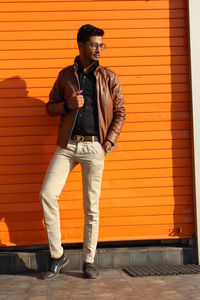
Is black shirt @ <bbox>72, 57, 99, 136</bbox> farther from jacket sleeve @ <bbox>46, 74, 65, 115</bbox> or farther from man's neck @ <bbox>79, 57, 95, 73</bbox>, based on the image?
jacket sleeve @ <bbox>46, 74, 65, 115</bbox>

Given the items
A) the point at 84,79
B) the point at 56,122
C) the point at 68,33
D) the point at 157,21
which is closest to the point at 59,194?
the point at 56,122

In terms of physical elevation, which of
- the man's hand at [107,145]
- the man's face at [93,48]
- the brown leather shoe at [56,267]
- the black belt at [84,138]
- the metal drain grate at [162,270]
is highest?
the man's face at [93,48]

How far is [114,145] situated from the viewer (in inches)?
219

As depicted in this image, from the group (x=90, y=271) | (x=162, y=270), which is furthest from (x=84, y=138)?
(x=162, y=270)

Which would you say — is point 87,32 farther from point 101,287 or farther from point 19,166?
point 101,287

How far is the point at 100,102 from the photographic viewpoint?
5539 millimetres

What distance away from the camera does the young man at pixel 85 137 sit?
216 inches

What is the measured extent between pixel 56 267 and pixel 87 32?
2.39 m

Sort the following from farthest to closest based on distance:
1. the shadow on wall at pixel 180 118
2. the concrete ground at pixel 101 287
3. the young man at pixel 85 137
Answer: the shadow on wall at pixel 180 118 < the young man at pixel 85 137 < the concrete ground at pixel 101 287

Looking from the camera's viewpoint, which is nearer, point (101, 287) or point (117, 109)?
point (101, 287)

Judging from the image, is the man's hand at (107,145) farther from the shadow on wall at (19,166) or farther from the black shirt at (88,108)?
the shadow on wall at (19,166)

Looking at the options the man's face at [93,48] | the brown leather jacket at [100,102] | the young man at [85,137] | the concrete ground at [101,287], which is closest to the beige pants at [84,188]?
the young man at [85,137]

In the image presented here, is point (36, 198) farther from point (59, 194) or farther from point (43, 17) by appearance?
point (43, 17)

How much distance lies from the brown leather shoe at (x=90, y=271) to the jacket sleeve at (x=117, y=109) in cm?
130
